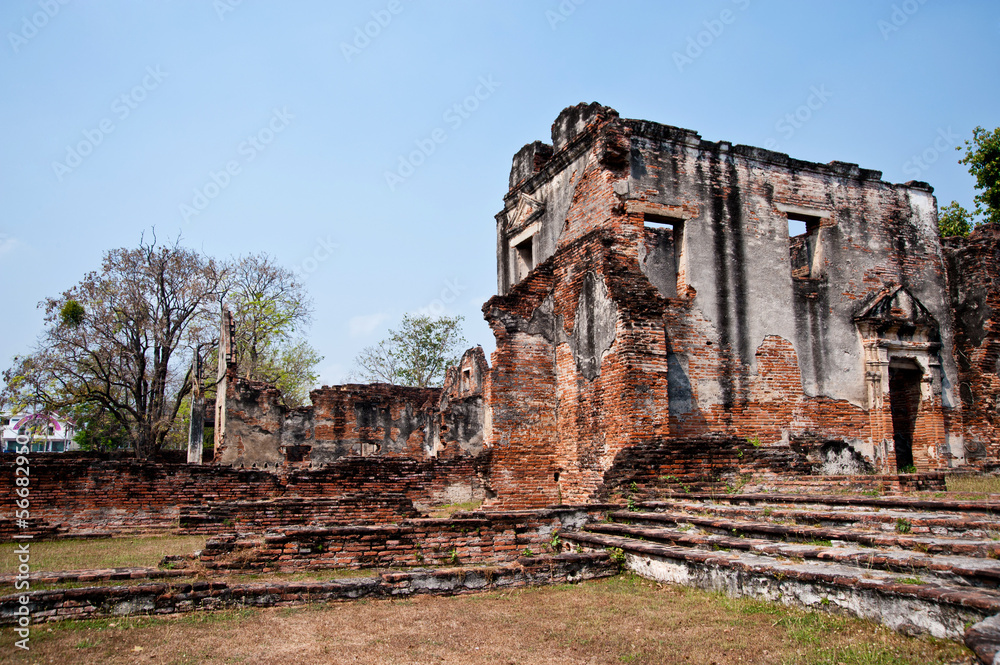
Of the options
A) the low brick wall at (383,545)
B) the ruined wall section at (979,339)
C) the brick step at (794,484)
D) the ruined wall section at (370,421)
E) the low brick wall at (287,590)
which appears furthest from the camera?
the ruined wall section at (370,421)

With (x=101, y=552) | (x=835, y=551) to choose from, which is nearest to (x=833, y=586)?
(x=835, y=551)

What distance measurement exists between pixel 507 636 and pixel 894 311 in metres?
11.4

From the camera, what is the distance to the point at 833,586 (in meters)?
4.84

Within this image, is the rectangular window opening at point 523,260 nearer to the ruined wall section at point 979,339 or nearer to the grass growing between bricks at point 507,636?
the ruined wall section at point 979,339

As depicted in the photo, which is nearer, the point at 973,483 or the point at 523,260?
the point at 973,483

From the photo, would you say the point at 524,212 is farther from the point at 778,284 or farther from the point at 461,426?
the point at 461,426

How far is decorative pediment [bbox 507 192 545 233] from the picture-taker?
47.7 ft

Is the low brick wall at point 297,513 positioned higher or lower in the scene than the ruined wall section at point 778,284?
lower

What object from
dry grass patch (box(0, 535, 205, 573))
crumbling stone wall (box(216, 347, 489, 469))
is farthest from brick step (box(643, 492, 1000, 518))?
crumbling stone wall (box(216, 347, 489, 469))

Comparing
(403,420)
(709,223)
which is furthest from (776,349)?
(403,420)

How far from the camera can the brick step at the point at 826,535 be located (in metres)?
4.96

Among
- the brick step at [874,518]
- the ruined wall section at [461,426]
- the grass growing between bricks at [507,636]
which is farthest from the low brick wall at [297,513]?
the ruined wall section at [461,426]

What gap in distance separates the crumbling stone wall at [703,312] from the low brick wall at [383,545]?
375 cm

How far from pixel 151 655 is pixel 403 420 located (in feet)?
65.5
